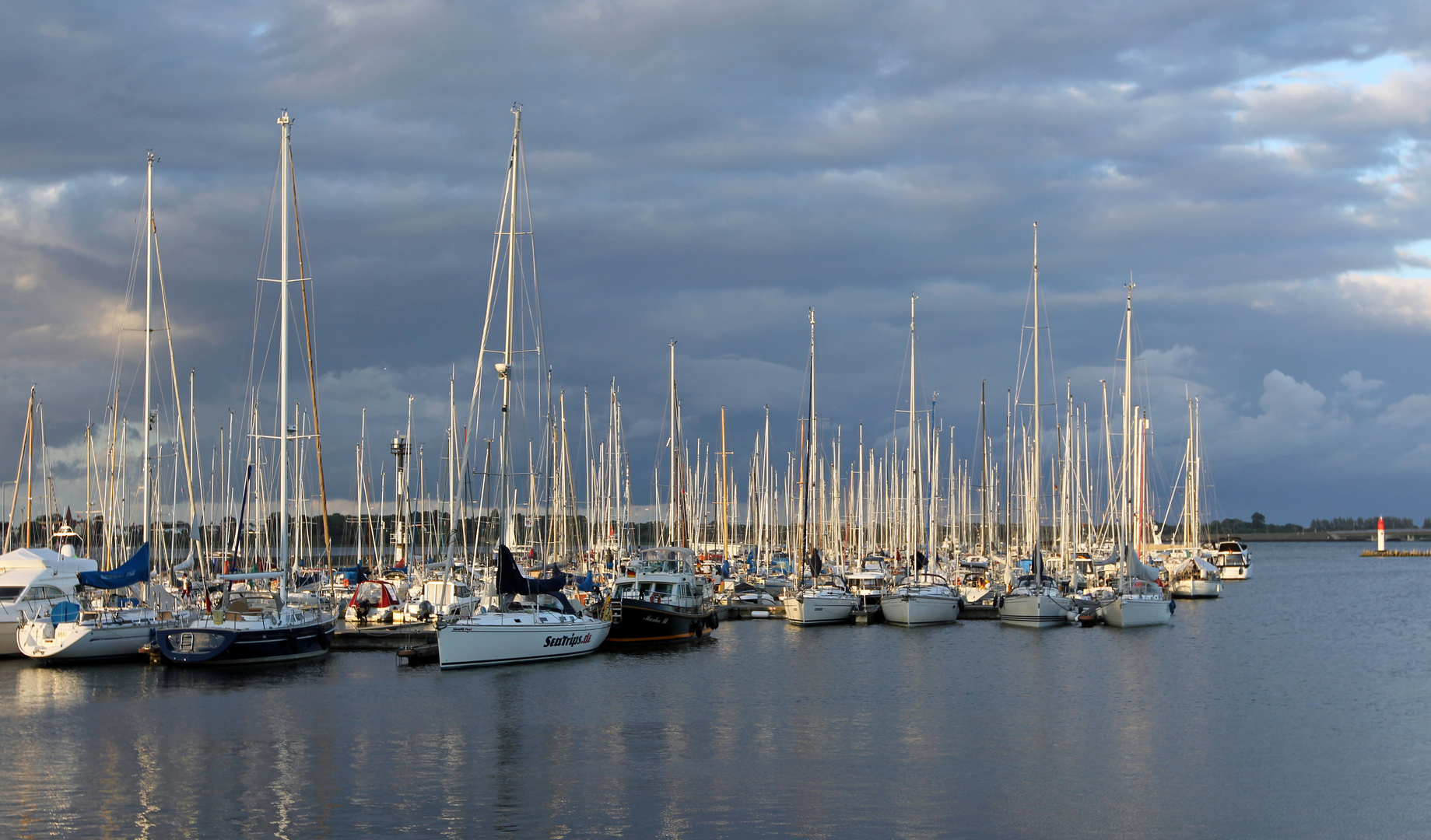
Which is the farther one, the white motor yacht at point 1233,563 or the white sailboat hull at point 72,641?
the white motor yacht at point 1233,563

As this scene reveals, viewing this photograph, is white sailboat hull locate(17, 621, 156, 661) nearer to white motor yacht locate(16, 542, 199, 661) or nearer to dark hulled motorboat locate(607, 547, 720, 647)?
white motor yacht locate(16, 542, 199, 661)

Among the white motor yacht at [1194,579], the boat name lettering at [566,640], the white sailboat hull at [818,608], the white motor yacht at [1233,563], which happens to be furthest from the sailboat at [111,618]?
the white motor yacht at [1233,563]

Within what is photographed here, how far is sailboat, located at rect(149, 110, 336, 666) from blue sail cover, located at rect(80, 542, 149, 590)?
3241 millimetres

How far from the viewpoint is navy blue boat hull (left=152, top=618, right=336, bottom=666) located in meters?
44.4

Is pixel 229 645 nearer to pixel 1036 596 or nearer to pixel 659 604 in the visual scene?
pixel 659 604

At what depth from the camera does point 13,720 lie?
111ft

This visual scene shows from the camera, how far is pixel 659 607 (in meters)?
54.3

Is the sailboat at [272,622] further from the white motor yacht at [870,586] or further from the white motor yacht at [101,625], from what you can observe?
the white motor yacht at [870,586]

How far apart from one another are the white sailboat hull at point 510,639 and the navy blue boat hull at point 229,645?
584cm

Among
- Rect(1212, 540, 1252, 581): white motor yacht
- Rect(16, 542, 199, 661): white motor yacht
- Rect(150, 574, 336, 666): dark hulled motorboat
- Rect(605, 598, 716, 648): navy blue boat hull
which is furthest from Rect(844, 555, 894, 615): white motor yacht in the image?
Rect(1212, 540, 1252, 581): white motor yacht

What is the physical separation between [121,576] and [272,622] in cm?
787

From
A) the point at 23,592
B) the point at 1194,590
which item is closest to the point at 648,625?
the point at 23,592

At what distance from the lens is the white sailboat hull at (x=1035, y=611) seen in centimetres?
6206

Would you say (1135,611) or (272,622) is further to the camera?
(1135,611)
